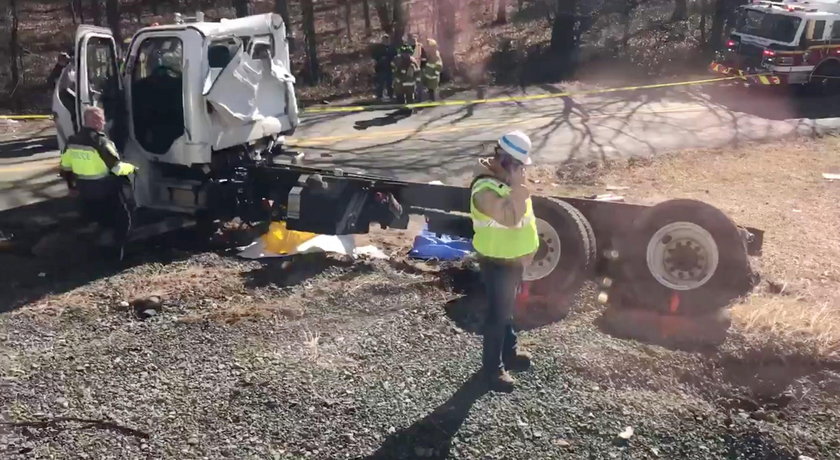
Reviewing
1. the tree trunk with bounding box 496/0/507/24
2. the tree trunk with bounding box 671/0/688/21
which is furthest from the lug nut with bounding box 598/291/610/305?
the tree trunk with bounding box 496/0/507/24

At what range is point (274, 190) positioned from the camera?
789 cm

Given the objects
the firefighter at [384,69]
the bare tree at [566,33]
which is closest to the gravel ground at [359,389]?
the firefighter at [384,69]

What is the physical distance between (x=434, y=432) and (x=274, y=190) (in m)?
4.28

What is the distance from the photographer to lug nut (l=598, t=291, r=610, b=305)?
611 centimetres

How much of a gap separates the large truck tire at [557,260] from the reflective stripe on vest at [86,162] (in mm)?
4147

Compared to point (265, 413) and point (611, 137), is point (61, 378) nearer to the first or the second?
point (265, 413)

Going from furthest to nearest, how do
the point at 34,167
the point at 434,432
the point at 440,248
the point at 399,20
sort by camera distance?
1. the point at 399,20
2. the point at 34,167
3. the point at 440,248
4. the point at 434,432

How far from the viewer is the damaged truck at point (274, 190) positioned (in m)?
5.85

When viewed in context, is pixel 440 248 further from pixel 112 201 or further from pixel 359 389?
pixel 112 201

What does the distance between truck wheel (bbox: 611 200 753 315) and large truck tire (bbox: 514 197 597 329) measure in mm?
379

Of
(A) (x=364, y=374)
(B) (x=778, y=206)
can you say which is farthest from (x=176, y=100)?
(B) (x=778, y=206)

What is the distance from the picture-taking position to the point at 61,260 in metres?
7.25

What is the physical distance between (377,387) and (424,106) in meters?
12.4

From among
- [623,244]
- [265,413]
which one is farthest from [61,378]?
[623,244]
